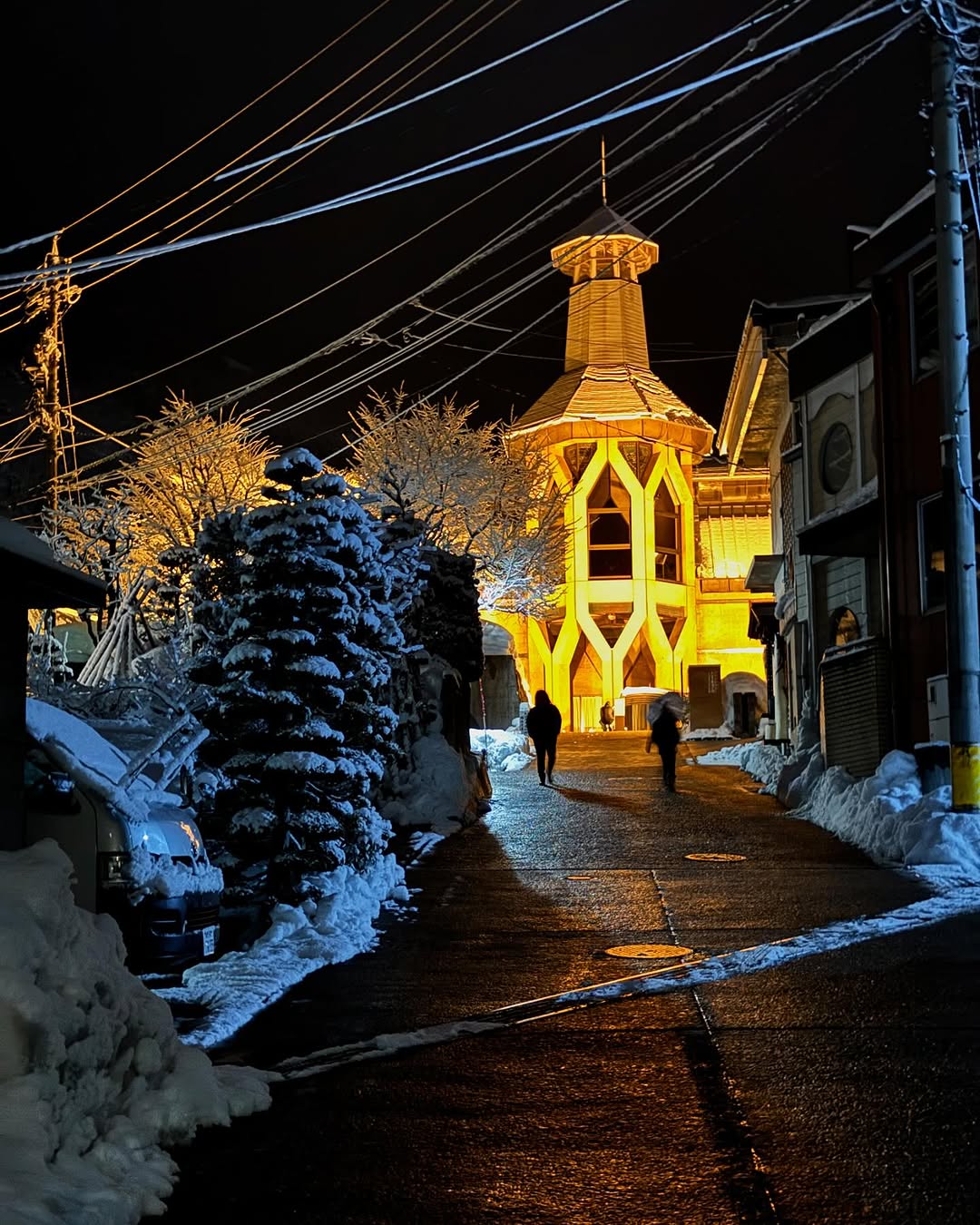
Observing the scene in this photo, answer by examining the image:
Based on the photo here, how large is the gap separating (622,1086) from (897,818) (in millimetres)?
10623

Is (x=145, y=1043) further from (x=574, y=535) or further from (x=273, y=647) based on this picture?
(x=574, y=535)

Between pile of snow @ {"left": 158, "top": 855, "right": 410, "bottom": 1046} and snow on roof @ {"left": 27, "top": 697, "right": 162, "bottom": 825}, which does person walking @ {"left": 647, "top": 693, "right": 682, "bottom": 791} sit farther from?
snow on roof @ {"left": 27, "top": 697, "right": 162, "bottom": 825}

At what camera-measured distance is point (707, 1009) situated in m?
8.47

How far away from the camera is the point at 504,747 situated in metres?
35.4

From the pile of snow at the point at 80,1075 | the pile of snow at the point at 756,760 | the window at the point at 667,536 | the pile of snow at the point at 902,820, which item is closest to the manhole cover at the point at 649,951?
the pile of snow at the point at 902,820

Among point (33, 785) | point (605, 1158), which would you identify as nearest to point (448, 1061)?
point (605, 1158)

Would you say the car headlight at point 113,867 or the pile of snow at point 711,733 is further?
the pile of snow at point 711,733

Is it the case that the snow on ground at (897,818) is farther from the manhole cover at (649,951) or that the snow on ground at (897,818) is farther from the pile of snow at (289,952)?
the pile of snow at (289,952)

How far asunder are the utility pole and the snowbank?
15.3m

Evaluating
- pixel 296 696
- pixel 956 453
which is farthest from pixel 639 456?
pixel 296 696

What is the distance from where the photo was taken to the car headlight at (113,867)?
29.5 ft

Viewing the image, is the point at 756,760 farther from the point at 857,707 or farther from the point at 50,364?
the point at 50,364

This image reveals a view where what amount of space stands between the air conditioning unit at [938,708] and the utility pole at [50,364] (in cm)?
1833

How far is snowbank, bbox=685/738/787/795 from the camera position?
2597cm
